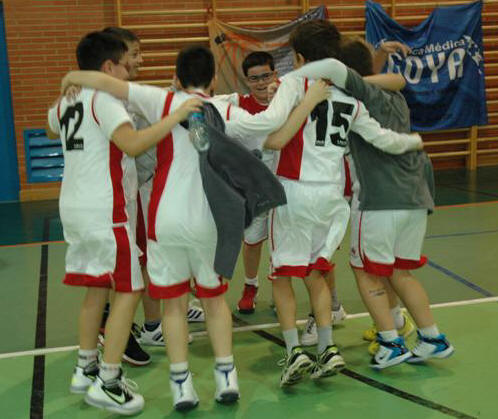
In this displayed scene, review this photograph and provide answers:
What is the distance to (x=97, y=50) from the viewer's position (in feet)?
10.3

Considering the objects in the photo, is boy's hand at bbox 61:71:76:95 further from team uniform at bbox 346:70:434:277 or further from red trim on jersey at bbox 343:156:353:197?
red trim on jersey at bbox 343:156:353:197

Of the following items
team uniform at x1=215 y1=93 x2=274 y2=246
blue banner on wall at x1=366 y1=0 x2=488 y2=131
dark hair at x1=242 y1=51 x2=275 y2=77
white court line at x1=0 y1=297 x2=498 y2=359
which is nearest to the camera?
white court line at x1=0 y1=297 x2=498 y2=359

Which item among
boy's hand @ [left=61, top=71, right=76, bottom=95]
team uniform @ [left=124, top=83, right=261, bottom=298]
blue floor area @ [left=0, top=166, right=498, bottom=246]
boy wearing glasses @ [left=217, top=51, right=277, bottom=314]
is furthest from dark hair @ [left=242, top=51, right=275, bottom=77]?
blue floor area @ [left=0, top=166, right=498, bottom=246]

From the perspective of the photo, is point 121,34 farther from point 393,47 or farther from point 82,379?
point 82,379

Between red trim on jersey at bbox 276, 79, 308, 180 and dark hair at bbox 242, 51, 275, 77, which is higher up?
dark hair at bbox 242, 51, 275, 77

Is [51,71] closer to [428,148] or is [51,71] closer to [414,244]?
[428,148]

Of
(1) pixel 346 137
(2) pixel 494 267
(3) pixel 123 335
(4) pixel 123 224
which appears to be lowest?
(2) pixel 494 267

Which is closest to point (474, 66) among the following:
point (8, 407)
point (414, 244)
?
point (414, 244)

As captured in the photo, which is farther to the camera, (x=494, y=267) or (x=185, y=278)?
(x=494, y=267)

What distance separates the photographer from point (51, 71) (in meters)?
9.31

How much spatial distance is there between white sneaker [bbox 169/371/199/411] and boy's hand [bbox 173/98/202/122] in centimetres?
113

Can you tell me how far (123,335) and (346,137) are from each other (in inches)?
55.0

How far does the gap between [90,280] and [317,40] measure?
1549 mm

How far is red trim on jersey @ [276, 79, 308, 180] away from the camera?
326 cm
